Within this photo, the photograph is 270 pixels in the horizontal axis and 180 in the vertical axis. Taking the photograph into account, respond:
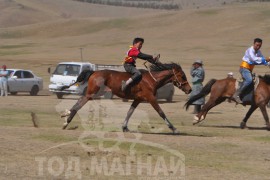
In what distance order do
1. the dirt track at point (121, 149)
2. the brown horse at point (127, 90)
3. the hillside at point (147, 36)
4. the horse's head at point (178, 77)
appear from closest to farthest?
the dirt track at point (121, 149), the brown horse at point (127, 90), the horse's head at point (178, 77), the hillside at point (147, 36)

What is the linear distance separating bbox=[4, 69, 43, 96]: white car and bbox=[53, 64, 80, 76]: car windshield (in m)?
3.21

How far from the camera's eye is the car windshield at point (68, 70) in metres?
41.2

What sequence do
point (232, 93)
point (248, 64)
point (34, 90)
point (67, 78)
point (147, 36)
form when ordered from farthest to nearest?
1. point (147, 36)
2. point (34, 90)
3. point (67, 78)
4. point (232, 93)
5. point (248, 64)

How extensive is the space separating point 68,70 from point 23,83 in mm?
3900

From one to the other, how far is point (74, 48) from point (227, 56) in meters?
20.8

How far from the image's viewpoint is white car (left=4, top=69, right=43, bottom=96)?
1714 inches

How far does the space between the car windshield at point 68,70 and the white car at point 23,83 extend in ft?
10.5

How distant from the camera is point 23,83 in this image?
44094 millimetres

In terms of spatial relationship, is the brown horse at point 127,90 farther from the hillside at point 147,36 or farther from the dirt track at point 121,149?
the hillside at point 147,36

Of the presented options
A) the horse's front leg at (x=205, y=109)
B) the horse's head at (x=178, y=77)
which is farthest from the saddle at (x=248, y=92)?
the horse's head at (x=178, y=77)

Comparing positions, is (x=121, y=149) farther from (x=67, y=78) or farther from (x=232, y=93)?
(x=67, y=78)

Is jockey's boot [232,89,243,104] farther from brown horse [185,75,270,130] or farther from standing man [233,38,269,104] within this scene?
brown horse [185,75,270,130]

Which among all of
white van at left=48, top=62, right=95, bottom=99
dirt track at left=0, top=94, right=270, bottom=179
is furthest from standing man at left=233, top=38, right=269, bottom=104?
white van at left=48, top=62, right=95, bottom=99

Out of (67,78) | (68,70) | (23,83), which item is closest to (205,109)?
(67,78)
